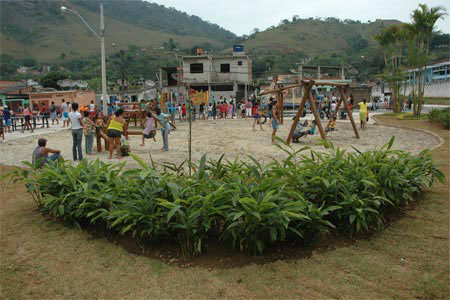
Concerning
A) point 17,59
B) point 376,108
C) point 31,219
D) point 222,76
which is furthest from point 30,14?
point 31,219

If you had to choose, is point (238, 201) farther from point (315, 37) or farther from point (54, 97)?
point (315, 37)

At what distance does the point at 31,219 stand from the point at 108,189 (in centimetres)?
157

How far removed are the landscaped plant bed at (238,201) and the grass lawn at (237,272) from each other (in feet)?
0.83

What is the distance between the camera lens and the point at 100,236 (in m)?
4.61

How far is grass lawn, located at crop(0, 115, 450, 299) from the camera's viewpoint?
3.34m

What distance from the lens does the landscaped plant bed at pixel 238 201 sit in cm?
381

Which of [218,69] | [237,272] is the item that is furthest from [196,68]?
[237,272]

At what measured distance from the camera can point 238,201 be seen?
3.82 metres

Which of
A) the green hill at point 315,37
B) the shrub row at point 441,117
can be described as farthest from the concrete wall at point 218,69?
the green hill at point 315,37

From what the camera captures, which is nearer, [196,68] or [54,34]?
[196,68]

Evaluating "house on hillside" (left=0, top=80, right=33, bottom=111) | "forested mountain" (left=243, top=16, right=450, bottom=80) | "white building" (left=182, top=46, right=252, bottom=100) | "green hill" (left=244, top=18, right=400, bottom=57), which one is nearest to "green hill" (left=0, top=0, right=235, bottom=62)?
"green hill" (left=244, top=18, right=400, bottom=57)

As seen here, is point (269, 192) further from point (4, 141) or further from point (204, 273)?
point (4, 141)

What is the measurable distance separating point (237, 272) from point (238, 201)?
69 centimetres

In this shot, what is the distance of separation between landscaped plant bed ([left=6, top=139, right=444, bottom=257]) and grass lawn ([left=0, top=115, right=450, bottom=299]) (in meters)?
0.25
